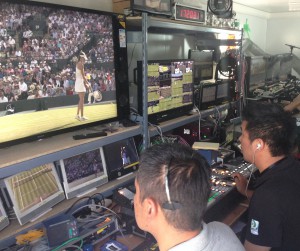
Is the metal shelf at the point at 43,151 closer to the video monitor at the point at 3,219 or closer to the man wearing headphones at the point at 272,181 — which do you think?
the video monitor at the point at 3,219

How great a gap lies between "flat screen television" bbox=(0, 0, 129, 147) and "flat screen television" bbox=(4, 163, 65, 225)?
7.5 inches

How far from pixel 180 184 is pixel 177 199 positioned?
47mm

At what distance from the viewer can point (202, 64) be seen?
295cm

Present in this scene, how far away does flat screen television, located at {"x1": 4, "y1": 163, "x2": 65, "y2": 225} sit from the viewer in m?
1.36

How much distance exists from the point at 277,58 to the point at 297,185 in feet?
13.7

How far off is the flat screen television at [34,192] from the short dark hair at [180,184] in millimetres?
695

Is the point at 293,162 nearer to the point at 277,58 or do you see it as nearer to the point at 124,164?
the point at 124,164

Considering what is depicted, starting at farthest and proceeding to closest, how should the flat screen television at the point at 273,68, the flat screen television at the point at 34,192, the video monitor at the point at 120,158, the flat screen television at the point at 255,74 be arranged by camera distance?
the flat screen television at the point at 273,68, the flat screen television at the point at 255,74, the video monitor at the point at 120,158, the flat screen television at the point at 34,192

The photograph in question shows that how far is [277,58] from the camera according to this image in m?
5.07

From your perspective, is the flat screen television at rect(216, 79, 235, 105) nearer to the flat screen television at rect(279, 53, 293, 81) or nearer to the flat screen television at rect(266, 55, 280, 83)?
the flat screen television at rect(266, 55, 280, 83)

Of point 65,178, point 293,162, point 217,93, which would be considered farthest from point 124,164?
point 217,93

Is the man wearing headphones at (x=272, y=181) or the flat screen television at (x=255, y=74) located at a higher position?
the flat screen television at (x=255, y=74)

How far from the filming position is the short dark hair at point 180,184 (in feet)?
3.03

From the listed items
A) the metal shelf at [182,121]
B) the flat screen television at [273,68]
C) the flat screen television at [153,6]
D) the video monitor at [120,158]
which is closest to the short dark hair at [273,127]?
the metal shelf at [182,121]
